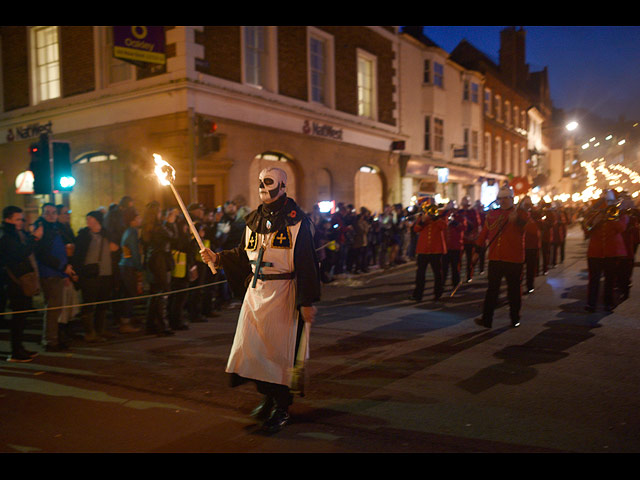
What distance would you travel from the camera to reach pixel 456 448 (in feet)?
12.6

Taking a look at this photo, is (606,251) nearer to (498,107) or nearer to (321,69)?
(321,69)

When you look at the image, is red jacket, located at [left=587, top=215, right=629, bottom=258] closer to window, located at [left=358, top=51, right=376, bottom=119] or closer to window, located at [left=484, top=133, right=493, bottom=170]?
window, located at [left=358, top=51, right=376, bottom=119]


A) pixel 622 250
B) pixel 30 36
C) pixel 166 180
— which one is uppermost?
pixel 30 36

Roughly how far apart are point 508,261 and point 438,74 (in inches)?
895

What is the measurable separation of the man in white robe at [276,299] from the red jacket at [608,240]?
6.39m

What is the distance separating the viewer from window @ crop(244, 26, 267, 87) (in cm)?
1659

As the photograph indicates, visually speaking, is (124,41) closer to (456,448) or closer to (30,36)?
(30,36)

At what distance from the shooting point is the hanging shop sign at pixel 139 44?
40.9 feet

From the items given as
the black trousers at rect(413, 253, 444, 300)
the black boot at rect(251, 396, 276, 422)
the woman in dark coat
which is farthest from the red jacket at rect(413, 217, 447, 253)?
the black boot at rect(251, 396, 276, 422)

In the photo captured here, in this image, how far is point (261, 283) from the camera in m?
4.36

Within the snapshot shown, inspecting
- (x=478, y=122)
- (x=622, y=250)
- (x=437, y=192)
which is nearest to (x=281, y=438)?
(x=622, y=250)

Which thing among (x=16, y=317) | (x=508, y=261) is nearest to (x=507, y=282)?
(x=508, y=261)

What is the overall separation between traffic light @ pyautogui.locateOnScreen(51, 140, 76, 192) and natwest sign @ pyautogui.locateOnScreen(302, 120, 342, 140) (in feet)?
30.8
